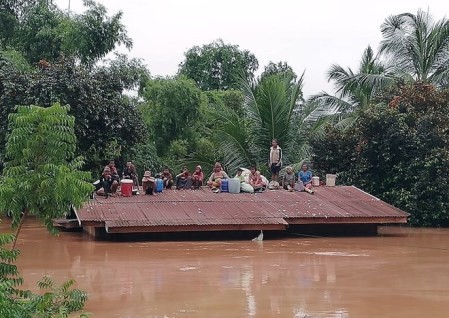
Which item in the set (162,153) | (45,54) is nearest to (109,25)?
(45,54)

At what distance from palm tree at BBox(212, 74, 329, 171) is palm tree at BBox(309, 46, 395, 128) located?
2.16 metres

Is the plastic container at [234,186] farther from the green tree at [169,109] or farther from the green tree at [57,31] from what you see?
the green tree at [169,109]

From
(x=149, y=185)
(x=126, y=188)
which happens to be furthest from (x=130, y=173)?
(x=126, y=188)

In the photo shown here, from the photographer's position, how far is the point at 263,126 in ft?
72.3

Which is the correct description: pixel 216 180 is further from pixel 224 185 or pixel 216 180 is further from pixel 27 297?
pixel 27 297

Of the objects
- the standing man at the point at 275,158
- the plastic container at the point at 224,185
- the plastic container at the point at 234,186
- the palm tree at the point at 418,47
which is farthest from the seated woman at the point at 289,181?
the palm tree at the point at 418,47

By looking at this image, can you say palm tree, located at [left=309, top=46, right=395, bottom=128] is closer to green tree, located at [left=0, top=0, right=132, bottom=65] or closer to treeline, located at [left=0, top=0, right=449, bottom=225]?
treeline, located at [left=0, top=0, right=449, bottom=225]

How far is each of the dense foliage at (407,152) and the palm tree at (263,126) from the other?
1.82 m

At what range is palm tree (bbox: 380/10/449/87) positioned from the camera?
75.0 feet

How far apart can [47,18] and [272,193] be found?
12339 millimetres

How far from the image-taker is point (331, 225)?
55.9 ft

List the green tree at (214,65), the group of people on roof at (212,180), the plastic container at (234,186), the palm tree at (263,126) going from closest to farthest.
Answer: the group of people on roof at (212,180)
the plastic container at (234,186)
the palm tree at (263,126)
the green tree at (214,65)

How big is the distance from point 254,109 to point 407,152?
5.27m

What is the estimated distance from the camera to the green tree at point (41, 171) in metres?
7.67
